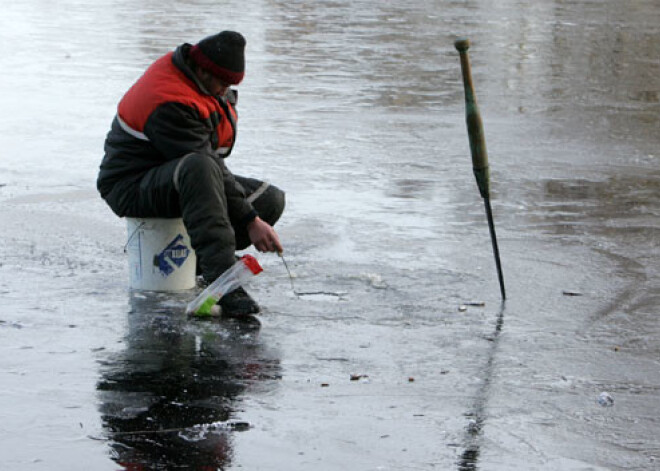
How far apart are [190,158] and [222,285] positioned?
59 centimetres

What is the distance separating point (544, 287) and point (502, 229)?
121cm

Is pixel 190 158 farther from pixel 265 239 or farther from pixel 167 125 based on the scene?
pixel 265 239

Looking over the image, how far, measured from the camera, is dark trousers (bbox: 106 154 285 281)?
18.8 ft

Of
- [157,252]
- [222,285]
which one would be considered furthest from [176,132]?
[222,285]

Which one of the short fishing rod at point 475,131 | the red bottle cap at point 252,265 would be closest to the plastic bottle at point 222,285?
the red bottle cap at point 252,265

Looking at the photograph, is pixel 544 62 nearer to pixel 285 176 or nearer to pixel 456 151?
pixel 456 151

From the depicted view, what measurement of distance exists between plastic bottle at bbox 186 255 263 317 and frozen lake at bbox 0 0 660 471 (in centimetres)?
11

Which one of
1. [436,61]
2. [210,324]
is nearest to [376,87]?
[436,61]

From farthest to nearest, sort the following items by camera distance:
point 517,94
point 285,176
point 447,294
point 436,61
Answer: point 436,61 → point 517,94 → point 285,176 → point 447,294

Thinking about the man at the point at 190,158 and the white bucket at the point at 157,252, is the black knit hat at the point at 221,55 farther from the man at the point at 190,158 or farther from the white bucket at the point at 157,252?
the white bucket at the point at 157,252

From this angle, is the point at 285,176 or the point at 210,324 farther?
the point at 285,176

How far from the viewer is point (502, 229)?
7461mm

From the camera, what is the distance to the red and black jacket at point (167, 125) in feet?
19.1

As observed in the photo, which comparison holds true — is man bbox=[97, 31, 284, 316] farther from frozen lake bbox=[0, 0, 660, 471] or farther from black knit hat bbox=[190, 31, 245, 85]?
frozen lake bbox=[0, 0, 660, 471]
